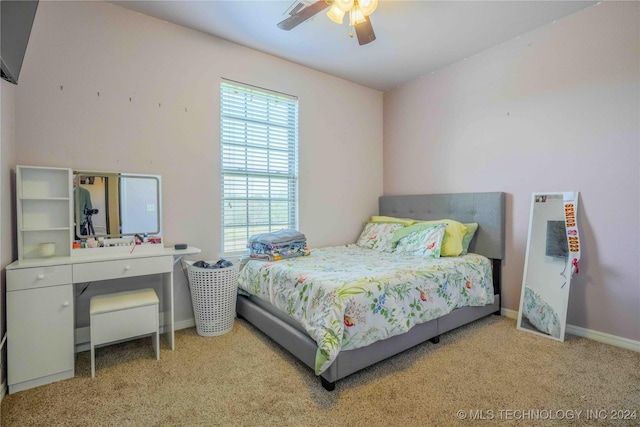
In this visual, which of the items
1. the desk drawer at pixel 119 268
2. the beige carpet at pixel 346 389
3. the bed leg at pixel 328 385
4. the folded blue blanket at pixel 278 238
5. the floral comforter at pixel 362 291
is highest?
the folded blue blanket at pixel 278 238

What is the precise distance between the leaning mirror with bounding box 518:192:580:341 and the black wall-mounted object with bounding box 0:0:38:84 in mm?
3744

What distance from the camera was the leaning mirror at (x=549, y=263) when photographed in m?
2.43

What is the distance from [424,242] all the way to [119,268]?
8.59 feet

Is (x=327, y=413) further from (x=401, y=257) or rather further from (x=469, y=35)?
(x=469, y=35)

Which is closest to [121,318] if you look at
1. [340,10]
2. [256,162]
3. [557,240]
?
[256,162]

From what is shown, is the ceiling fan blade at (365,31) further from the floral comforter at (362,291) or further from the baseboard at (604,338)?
the baseboard at (604,338)

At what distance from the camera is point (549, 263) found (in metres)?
2.59

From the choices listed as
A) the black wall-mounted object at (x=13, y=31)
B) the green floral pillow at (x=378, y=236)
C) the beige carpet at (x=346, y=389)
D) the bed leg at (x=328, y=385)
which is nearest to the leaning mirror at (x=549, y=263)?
the beige carpet at (x=346, y=389)

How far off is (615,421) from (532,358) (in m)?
0.61

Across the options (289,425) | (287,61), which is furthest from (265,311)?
(287,61)

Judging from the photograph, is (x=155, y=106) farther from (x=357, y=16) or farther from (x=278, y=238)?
(x=357, y=16)

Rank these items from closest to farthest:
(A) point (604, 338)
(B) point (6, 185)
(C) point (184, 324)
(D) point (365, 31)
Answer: (B) point (6, 185) → (D) point (365, 31) → (A) point (604, 338) → (C) point (184, 324)

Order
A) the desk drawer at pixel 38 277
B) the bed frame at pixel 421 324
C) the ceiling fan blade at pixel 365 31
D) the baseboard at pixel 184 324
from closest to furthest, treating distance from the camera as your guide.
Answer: the desk drawer at pixel 38 277 → the bed frame at pixel 421 324 → the ceiling fan blade at pixel 365 31 → the baseboard at pixel 184 324

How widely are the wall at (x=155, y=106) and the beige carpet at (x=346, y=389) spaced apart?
2.52 feet
